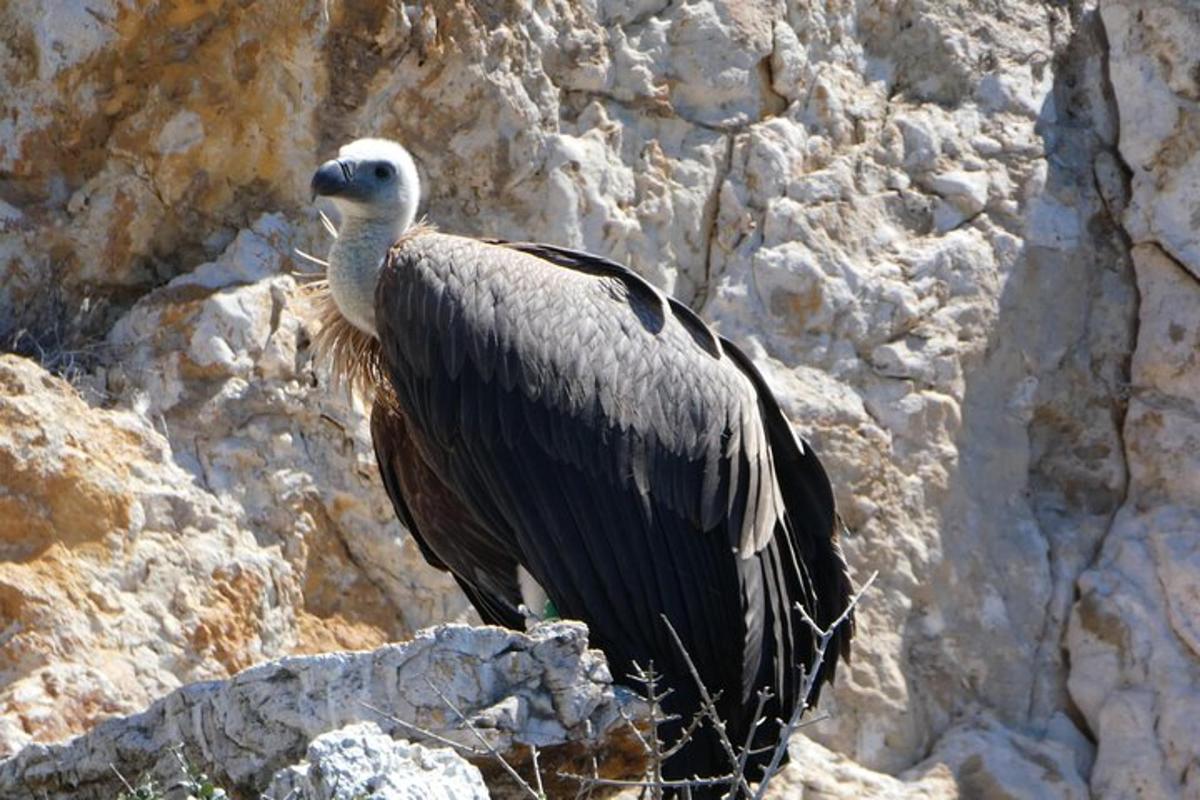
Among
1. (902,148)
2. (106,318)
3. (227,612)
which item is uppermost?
(902,148)

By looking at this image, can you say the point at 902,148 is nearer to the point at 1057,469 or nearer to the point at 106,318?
the point at 1057,469

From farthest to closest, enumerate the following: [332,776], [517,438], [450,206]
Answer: [450,206], [517,438], [332,776]

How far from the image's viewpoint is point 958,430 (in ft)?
29.8

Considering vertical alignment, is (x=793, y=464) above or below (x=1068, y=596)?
above

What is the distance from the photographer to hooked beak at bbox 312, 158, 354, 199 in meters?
7.26

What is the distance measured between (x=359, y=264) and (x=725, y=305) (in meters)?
2.03

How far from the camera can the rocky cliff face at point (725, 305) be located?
→ 7.89 m

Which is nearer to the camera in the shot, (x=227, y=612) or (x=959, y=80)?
(x=227, y=612)

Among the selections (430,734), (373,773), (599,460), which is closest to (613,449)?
(599,460)

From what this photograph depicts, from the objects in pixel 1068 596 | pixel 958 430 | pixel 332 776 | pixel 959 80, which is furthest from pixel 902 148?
pixel 332 776

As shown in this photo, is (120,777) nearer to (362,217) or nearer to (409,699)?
(409,699)

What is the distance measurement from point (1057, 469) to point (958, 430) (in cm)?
44

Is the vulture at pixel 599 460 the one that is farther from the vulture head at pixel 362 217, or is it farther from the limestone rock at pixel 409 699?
the limestone rock at pixel 409 699

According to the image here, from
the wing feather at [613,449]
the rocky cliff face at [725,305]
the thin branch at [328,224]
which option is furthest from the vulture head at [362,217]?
the rocky cliff face at [725,305]
